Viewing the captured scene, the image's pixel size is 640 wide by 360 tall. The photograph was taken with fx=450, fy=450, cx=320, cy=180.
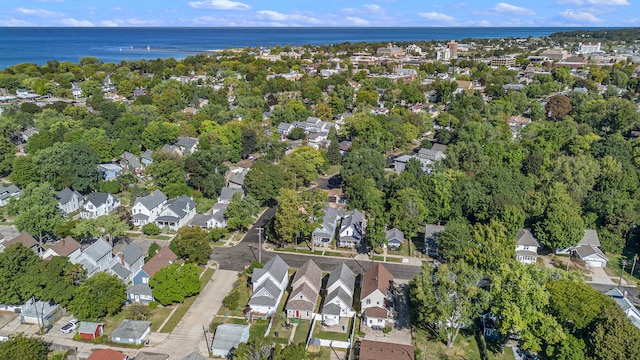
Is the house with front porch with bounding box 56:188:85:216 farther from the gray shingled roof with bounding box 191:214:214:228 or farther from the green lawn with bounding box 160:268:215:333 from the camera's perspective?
the green lawn with bounding box 160:268:215:333

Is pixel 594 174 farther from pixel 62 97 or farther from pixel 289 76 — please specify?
pixel 62 97

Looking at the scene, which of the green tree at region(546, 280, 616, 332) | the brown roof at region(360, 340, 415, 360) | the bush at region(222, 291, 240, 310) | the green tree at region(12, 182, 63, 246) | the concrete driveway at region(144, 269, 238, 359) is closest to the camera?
the brown roof at region(360, 340, 415, 360)

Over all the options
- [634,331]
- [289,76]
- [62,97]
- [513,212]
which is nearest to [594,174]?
[513,212]

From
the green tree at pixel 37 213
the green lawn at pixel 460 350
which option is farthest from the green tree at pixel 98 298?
the green lawn at pixel 460 350

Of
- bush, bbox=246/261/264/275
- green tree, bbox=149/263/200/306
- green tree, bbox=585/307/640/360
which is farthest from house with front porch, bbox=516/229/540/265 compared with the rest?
green tree, bbox=149/263/200/306

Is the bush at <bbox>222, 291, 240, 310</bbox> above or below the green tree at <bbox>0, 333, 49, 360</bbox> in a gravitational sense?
below

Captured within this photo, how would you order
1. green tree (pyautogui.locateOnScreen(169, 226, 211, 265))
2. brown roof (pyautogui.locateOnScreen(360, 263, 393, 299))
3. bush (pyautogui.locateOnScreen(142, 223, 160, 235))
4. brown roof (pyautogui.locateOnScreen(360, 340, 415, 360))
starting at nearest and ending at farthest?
1. brown roof (pyautogui.locateOnScreen(360, 340, 415, 360))
2. brown roof (pyautogui.locateOnScreen(360, 263, 393, 299))
3. green tree (pyautogui.locateOnScreen(169, 226, 211, 265))
4. bush (pyautogui.locateOnScreen(142, 223, 160, 235))

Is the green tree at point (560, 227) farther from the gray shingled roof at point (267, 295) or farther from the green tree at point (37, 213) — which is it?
the green tree at point (37, 213)
